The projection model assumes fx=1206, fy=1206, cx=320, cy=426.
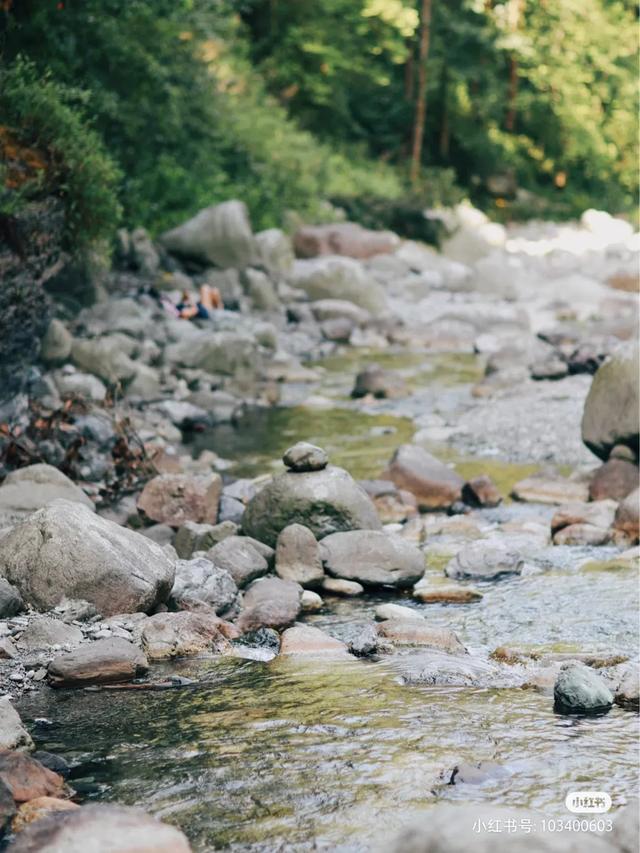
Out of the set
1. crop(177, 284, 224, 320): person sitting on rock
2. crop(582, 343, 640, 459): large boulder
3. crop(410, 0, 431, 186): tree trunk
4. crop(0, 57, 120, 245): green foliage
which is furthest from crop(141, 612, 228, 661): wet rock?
crop(410, 0, 431, 186): tree trunk

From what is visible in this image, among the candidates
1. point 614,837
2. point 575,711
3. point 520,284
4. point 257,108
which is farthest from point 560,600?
point 257,108

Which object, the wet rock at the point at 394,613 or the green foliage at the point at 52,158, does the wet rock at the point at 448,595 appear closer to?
the wet rock at the point at 394,613

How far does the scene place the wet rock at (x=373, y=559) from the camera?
7.55 m

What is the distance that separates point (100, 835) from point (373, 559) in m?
4.54

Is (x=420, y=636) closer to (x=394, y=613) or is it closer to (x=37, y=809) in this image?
(x=394, y=613)

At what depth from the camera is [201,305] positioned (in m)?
17.0

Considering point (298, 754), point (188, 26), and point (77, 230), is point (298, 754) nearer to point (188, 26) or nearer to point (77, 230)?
point (77, 230)

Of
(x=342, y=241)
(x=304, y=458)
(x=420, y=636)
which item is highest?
(x=304, y=458)

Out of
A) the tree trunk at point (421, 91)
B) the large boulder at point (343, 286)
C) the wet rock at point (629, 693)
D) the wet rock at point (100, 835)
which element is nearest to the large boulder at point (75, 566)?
the wet rock at point (629, 693)

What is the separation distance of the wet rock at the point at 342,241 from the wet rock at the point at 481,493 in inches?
557

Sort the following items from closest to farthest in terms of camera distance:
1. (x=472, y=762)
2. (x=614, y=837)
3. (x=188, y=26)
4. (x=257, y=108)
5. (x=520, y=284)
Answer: (x=614, y=837), (x=472, y=762), (x=188, y=26), (x=520, y=284), (x=257, y=108)

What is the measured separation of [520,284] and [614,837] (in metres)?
21.9

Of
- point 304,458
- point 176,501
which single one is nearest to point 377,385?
point 176,501

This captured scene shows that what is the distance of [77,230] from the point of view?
12.0m
